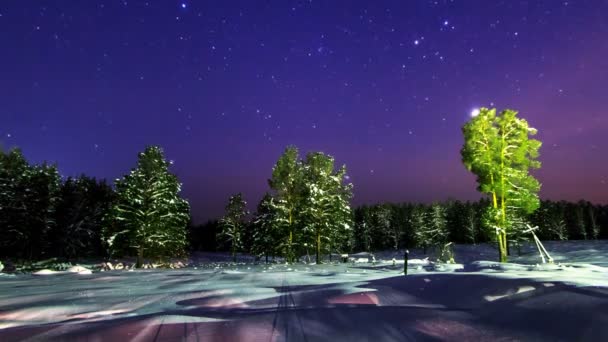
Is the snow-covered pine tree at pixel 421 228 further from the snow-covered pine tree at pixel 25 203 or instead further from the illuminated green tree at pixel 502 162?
the snow-covered pine tree at pixel 25 203

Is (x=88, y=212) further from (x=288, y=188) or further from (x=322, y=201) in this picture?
(x=322, y=201)

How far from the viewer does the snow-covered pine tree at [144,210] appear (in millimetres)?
31078

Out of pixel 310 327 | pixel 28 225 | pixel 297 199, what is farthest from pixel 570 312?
pixel 28 225

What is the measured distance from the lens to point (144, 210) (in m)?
31.8

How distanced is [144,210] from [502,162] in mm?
27788

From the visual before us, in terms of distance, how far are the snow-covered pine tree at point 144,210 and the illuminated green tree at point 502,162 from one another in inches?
979

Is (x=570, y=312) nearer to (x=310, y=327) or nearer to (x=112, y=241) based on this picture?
(x=310, y=327)

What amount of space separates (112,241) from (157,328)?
97.5ft

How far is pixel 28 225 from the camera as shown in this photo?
4231cm

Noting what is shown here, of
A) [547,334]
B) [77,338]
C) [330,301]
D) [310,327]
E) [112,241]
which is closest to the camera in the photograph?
[547,334]

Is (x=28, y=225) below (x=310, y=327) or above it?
above

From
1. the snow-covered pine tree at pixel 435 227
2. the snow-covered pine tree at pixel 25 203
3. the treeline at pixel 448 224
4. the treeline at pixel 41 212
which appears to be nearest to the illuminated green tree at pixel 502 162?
the treeline at pixel 41 212

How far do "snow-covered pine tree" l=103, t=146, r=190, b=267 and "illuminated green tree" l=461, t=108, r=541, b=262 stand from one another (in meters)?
24.9

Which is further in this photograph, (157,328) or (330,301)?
(330,301)
